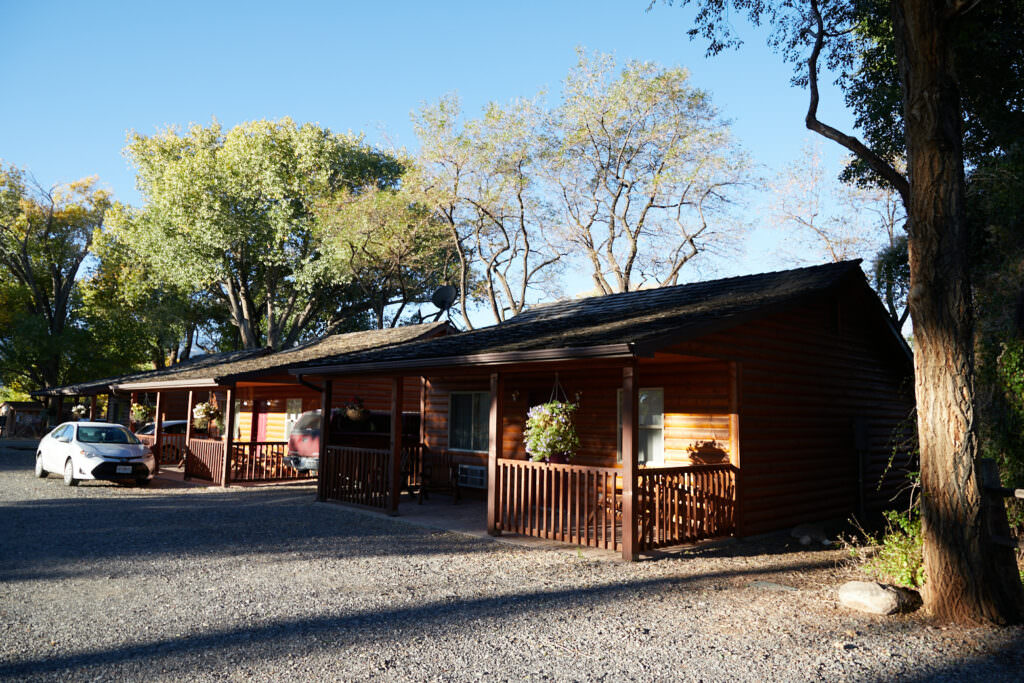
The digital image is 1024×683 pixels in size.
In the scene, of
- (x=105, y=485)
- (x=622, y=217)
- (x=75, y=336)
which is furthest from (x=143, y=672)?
(x=75, y=336)

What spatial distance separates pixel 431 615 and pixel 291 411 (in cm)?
1554

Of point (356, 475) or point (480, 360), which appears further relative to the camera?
point (356, 475)

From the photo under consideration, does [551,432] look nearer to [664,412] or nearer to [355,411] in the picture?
[664,412]

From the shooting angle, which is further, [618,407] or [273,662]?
[618,407]

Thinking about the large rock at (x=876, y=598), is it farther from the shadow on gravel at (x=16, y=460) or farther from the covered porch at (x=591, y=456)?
the shadow on gravel at (x=16, y=460)

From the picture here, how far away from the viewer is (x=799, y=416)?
10883mm

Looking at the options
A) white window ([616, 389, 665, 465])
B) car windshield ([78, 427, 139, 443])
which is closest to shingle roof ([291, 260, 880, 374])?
white window ([616, 389, 665, 465])

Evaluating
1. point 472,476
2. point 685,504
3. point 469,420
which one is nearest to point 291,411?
point 469,420

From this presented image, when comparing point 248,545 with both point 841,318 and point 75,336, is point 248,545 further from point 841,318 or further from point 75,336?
point 75,336

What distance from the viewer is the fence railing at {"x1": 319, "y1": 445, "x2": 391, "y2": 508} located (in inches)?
482

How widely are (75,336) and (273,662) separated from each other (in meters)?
38.0

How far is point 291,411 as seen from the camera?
2033 centimetres

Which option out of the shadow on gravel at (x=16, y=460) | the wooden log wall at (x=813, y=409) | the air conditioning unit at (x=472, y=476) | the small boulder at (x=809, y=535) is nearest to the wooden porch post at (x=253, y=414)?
the shadow on gravel at (x=16, y=460)

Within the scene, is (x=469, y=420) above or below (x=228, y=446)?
above
